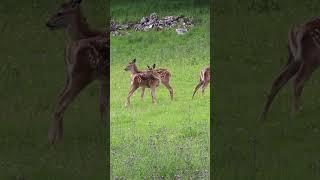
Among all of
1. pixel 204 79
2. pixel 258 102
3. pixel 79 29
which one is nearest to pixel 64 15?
pixel 79 29

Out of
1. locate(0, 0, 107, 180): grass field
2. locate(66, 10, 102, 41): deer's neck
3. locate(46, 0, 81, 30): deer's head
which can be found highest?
locate(46, 0, 81, 30): deer's head

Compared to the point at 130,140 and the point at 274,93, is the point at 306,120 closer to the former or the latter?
the point at 274,93

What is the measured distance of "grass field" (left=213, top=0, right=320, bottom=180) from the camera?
4.15 meters

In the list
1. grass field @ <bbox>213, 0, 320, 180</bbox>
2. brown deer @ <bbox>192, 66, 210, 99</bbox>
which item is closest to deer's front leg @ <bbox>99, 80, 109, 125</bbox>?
brown deer @ <bbox>192, 66, 210, 99</bbox>

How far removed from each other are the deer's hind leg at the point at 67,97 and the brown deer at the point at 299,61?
3.56 feet

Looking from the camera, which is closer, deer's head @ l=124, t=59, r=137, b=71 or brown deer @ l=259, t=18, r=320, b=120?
deer's head @ l=124, t=59, r=137, b=71

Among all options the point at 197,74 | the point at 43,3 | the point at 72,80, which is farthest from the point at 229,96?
the point at 43,3

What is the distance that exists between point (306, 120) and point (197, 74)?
737 millimetres

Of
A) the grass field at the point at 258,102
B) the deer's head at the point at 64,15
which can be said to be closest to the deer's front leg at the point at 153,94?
the grass field at the point at 258,102

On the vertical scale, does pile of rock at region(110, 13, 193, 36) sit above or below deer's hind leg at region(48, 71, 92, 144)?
above

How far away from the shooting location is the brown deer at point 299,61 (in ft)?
13.9

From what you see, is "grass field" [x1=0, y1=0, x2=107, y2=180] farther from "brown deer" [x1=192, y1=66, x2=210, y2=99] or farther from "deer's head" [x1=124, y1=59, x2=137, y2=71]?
"brown deer" [x1=192, y1=66, x2=210, y2=99]

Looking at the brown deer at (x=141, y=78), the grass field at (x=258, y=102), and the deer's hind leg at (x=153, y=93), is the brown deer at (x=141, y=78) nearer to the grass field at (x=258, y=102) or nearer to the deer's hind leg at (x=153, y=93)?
the deer's hind leg at (x=153, y=93)

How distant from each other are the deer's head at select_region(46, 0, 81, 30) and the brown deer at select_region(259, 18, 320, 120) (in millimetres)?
1260
